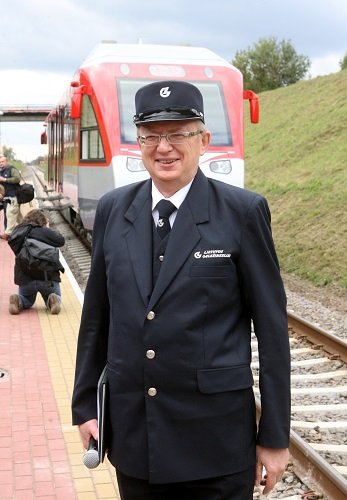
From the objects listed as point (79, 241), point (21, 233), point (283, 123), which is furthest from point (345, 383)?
point (283, 123)

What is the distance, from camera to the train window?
39.6 ft

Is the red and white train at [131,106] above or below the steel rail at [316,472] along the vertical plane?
above

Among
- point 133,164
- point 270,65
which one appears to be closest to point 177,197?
point 133,164

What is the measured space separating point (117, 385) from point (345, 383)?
5.16m

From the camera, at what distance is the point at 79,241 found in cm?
1794

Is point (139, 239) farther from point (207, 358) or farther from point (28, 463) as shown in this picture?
point (28, 463)

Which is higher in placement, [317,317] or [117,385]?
[117,385]

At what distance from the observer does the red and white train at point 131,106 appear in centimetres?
1159

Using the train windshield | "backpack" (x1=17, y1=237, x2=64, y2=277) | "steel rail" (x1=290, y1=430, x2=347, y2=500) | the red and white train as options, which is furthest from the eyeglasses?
the train windshield

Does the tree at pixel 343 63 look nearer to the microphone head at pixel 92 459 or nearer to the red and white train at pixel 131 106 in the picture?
the red and white train at pixel 131 106

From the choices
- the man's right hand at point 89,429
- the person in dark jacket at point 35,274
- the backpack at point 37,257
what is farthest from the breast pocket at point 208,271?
the person in dark jacket at point 35,274

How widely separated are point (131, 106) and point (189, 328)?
31.4 feet

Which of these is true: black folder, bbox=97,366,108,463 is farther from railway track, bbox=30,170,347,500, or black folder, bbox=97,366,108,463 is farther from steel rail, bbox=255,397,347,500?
railway track, bbox=30,170,347,500

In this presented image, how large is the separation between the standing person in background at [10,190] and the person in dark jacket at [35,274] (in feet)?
19.1
